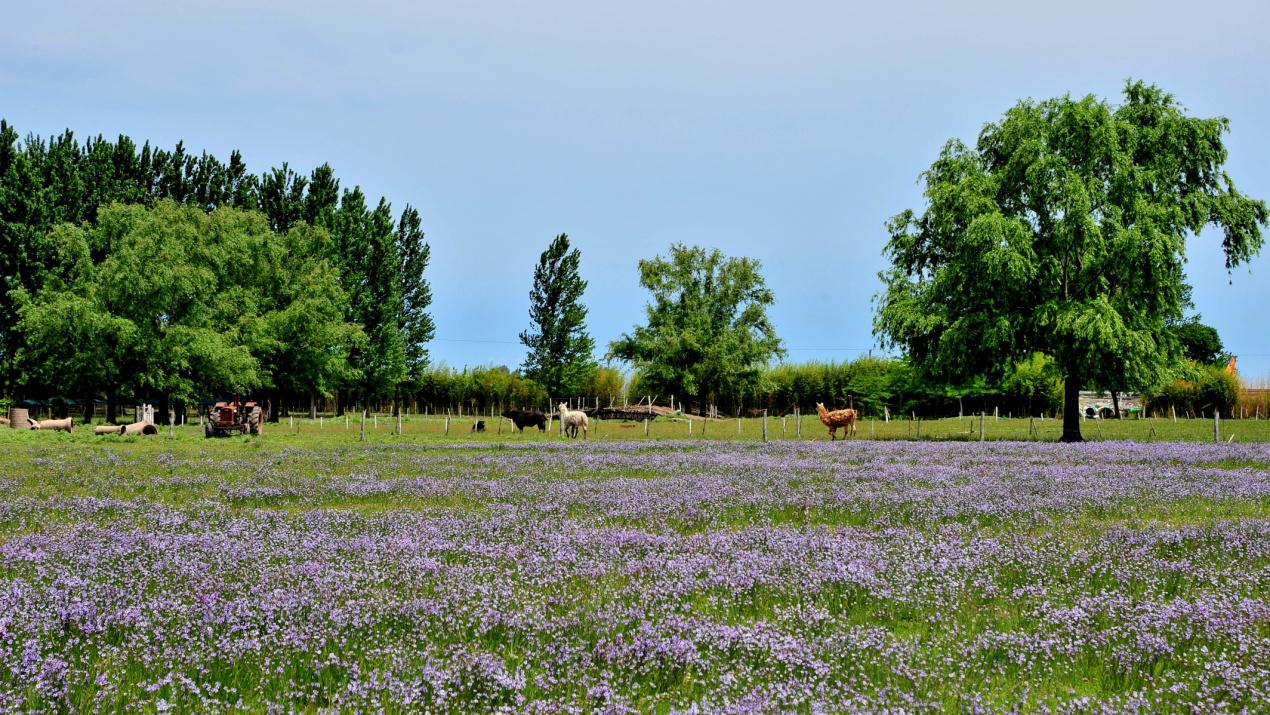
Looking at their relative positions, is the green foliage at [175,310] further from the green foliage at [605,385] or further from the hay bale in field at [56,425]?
the green foliage at [605,385]

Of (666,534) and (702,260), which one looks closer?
(666,534)

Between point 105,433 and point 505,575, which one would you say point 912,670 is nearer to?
point 505,575

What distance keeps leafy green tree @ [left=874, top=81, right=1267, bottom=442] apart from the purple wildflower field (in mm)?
24030

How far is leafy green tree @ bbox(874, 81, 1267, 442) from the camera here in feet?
116

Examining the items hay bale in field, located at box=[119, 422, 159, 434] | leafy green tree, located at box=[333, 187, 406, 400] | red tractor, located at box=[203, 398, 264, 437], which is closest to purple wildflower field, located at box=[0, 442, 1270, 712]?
red tractor, located at box=[203, 398, 264, 437]

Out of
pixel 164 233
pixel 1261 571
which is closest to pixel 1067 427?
pixel 1261 571

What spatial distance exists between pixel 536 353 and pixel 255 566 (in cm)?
8117

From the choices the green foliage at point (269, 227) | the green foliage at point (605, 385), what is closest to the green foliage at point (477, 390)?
the green foliage at point (605, 385)

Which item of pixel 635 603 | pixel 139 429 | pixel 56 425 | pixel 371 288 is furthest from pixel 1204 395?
pixel 56 425

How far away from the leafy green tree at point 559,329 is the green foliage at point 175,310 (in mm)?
25363

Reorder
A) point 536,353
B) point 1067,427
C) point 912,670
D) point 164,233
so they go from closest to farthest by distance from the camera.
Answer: point 912,670 → point 1067,427 → point 164,233 → point 536,353

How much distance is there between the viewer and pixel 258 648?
5.31 m

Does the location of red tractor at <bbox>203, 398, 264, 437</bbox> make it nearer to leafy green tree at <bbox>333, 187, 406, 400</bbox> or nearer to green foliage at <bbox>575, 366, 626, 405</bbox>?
leafy green tree at <bbox>333, 187, 406, 400</bbox>

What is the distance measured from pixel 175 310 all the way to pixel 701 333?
160 feet
